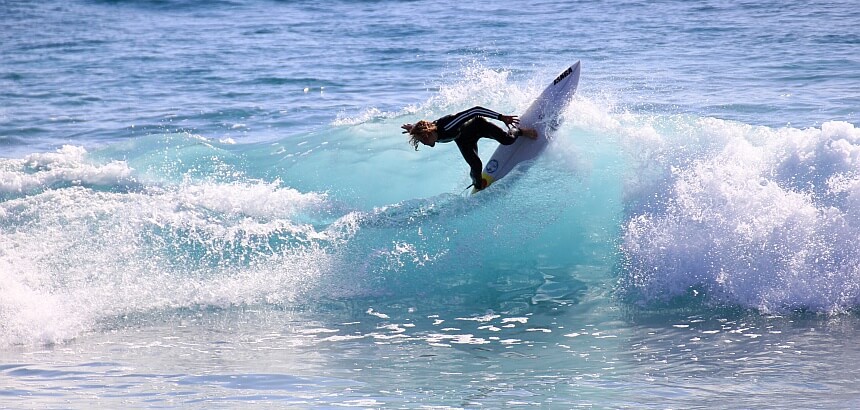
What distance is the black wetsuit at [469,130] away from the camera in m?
8.87

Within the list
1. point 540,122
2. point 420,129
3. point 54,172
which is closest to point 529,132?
point 540,122

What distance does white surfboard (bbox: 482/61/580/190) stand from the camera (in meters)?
9.32

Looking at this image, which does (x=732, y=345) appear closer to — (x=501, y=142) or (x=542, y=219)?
(x=542, y=219)

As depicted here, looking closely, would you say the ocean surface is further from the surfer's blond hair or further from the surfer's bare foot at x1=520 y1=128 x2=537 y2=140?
the surfer's blond hair

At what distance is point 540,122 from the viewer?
9.38 metres

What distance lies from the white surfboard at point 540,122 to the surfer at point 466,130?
16 cm

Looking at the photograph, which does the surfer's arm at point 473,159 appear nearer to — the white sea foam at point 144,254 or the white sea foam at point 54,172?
the white sea foam at point 144,254

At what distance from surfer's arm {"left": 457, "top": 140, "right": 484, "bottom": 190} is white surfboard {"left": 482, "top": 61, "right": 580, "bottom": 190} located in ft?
0.46

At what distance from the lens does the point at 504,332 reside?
294 inches

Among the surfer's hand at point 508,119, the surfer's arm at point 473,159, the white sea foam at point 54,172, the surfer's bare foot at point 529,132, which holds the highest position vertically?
A: the surfer's hand at point 508,119

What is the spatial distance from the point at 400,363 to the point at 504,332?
1.15 metres

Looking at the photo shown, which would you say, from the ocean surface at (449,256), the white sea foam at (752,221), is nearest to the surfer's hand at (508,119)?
the ocean surface at (449,256)

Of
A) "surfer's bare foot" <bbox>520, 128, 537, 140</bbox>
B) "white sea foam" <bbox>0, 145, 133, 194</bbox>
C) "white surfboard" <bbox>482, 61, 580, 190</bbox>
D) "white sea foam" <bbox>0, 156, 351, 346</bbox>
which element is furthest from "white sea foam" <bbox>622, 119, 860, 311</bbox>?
"white sea foam" <bbox>0, 145, 133, 194</bbox>

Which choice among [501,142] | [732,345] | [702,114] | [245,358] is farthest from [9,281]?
[702,114]
